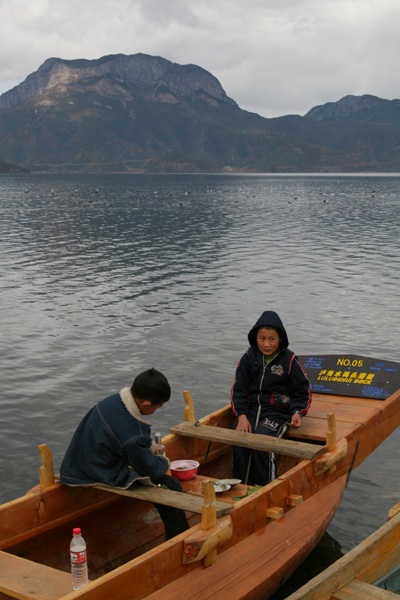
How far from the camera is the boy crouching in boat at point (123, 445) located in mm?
7285

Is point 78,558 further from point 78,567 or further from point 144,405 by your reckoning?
point 144,405

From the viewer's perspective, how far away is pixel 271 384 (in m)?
9.95

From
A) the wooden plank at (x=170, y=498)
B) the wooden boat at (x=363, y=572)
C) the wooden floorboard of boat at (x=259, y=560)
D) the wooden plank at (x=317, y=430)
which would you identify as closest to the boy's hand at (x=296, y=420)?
the wooden plank at (x=317, y=430)

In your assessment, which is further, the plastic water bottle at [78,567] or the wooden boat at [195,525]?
the wooden boat at [195,525]

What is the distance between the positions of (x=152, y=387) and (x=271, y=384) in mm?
3154

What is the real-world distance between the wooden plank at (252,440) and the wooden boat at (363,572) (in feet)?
4.31

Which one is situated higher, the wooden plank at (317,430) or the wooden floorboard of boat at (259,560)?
the wooden plank at (317,430)

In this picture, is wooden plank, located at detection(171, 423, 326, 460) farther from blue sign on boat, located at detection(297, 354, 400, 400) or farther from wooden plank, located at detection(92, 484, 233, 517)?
blue sign on boat, located at detection(297, 354, 400, 400)

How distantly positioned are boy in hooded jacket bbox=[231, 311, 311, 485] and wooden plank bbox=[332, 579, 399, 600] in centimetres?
316

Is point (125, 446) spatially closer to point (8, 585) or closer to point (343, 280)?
point (8, 585)

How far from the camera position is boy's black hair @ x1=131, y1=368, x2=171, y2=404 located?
719 centimetres

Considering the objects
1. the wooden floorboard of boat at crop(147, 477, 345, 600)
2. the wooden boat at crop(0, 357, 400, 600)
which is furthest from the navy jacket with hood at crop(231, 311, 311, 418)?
the wooden floorboard of boat at crop(147, 477, 345, 600)

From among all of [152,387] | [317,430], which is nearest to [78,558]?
[152,387]

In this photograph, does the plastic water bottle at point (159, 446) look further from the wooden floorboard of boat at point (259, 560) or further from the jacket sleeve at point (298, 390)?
the jacket sleeve at point (298, 390)
